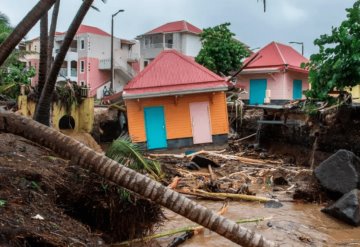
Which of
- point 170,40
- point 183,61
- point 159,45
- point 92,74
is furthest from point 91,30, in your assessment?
point 183,61

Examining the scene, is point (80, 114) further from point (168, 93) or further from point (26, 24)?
point (26, 24)

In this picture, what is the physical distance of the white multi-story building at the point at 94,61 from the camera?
46.7 meters

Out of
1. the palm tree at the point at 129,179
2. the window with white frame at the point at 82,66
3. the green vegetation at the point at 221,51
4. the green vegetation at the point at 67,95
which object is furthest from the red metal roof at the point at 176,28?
the palm tree at the point at 129,179

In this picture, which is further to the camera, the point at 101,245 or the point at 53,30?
the point at 53,30

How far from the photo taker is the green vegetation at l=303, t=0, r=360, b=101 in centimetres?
1518

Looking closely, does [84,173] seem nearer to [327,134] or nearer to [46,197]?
[46,197]

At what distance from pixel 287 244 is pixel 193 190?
4290 millimetres

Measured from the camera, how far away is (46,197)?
5539 millimetres

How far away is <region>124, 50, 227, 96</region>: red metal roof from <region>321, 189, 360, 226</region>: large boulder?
12460 millimetres

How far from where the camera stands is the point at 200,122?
2356cm

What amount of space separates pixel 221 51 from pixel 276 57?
4.01 meters

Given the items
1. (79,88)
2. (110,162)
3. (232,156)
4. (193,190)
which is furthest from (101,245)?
(232,156)

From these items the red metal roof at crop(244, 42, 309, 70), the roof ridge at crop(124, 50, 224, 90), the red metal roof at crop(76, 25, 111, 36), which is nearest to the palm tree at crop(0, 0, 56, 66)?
the roof ridge at crop(124, 50, 224, 90)

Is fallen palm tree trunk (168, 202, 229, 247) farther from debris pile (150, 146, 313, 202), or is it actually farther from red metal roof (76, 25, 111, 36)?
red metal roof (76, 25, 111, 36)
